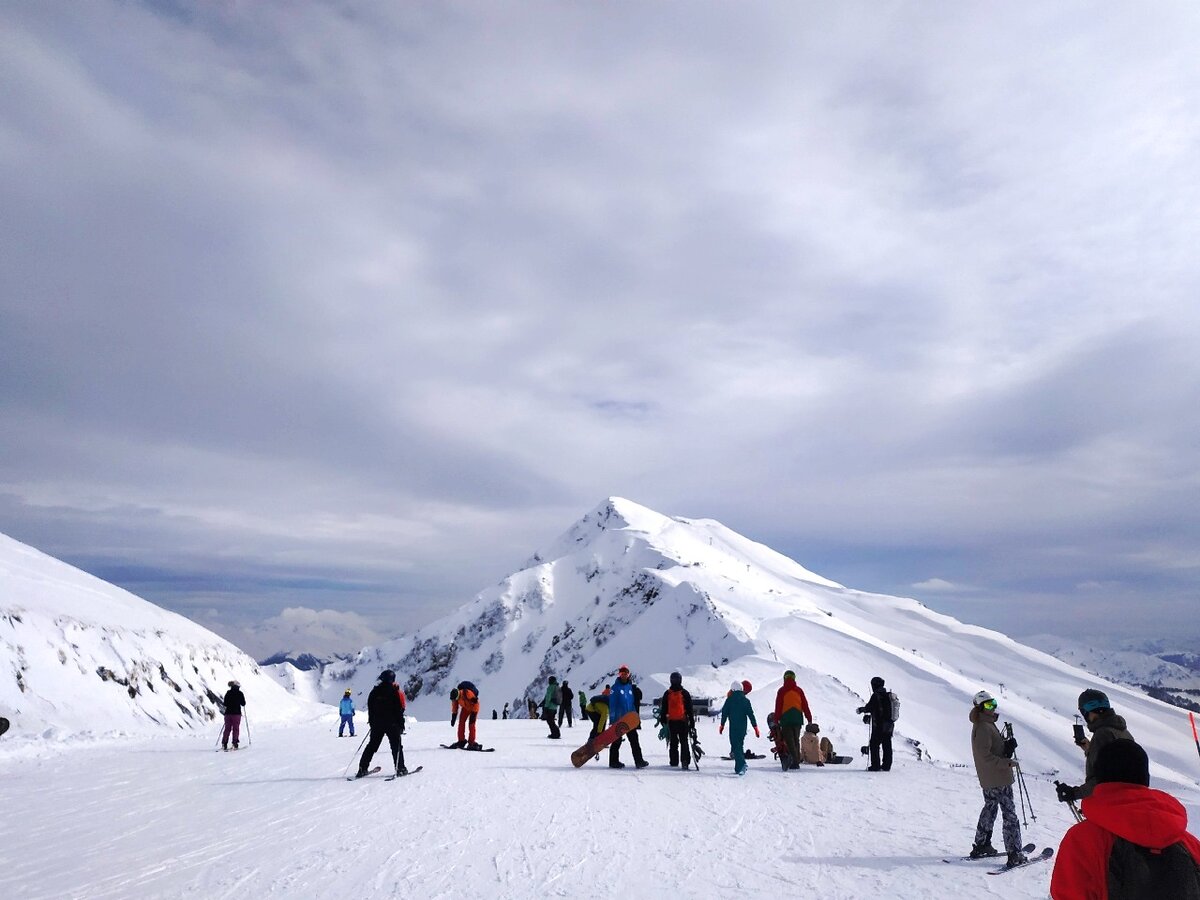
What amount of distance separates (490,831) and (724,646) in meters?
50.2

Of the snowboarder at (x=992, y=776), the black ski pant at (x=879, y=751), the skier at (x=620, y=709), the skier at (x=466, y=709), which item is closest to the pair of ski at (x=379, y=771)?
the skier at (x=466, y=709)

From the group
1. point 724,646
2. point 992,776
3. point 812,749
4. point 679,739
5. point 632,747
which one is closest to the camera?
point 992,776

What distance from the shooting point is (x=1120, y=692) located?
280 feet

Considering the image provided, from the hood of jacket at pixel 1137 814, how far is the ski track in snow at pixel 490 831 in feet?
14.3

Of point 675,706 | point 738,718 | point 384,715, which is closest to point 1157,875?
point 738,718

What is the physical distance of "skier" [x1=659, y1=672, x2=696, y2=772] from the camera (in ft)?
49.4

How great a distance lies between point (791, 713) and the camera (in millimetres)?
15500

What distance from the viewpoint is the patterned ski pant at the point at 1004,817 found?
25.9 feet

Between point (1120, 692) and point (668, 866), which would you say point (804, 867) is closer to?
point (668, 866)

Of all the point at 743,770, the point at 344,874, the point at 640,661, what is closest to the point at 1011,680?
the point at 640,661

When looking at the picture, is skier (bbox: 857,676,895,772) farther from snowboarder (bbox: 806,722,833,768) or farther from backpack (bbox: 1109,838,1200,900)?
backpack (bbox: 1109,838,1200,900)

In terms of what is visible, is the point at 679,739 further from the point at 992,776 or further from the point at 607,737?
the point at 992,776

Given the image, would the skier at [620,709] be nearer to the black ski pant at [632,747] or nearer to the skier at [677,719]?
the black ski pant at [632,747]

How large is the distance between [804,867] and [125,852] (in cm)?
819
